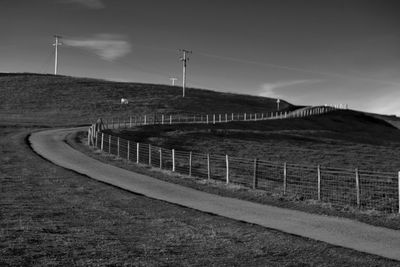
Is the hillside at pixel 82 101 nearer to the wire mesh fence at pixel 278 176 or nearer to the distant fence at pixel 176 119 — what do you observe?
the distant fence at pixel 176 119

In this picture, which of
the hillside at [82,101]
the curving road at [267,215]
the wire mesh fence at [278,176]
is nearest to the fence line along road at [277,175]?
the wire mesh fence at [278,176]

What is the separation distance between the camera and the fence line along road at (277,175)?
76.7 ft

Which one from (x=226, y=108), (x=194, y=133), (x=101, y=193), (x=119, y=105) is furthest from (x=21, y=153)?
(x=226, y=108)

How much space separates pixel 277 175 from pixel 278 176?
407 mm

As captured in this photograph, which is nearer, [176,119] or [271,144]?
[271,144]

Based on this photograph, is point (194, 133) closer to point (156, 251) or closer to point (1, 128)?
point (1, 128)

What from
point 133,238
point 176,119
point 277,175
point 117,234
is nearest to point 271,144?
point 277,175

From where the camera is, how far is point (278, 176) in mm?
32094

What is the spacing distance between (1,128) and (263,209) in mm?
48168

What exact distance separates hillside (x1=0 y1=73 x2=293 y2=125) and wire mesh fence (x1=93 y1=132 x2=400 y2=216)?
129 ft

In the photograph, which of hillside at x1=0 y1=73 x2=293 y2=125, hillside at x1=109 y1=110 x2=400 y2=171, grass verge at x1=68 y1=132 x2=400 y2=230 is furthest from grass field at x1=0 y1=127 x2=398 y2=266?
hillside at x1=0 y1=73 x2=293 y2=125

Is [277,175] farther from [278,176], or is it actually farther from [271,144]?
[271,144]

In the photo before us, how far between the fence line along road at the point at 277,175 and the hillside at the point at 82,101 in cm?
3920

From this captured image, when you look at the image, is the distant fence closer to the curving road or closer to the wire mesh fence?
the wire mesh fence
